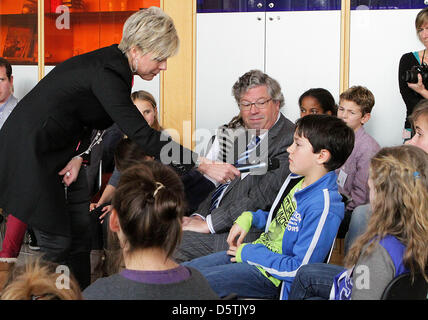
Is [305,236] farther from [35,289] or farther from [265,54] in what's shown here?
[265,54]

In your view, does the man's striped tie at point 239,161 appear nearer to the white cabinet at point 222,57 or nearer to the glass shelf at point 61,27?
the white cabinet at point 222,57

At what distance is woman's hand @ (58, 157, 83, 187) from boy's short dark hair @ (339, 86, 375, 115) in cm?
170

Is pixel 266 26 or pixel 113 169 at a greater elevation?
pixel 266 26

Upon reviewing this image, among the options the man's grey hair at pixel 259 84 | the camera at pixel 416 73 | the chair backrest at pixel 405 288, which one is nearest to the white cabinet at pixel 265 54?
the camera at pixel 416 73

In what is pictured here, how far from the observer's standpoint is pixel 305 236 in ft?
5.98

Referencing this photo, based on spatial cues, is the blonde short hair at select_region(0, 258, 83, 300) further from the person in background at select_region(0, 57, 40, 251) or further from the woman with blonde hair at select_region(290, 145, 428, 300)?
the person in background at select_region(0, 57, 40, 251)

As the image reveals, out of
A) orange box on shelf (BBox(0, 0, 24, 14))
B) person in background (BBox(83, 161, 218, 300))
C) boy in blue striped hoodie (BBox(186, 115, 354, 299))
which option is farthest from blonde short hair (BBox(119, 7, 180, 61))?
orange box on shelf (BBox(0, 0, 24, 14))

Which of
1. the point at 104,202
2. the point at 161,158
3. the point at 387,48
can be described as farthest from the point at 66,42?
the point at 161,158

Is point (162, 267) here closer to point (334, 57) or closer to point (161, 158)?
point (161, 158)

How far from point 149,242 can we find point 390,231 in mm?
612

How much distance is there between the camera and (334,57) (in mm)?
3703

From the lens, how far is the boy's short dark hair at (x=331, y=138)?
2.03 m

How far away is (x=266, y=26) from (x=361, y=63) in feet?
2.14

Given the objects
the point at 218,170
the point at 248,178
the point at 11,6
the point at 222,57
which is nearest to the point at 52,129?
the point at 218,170
